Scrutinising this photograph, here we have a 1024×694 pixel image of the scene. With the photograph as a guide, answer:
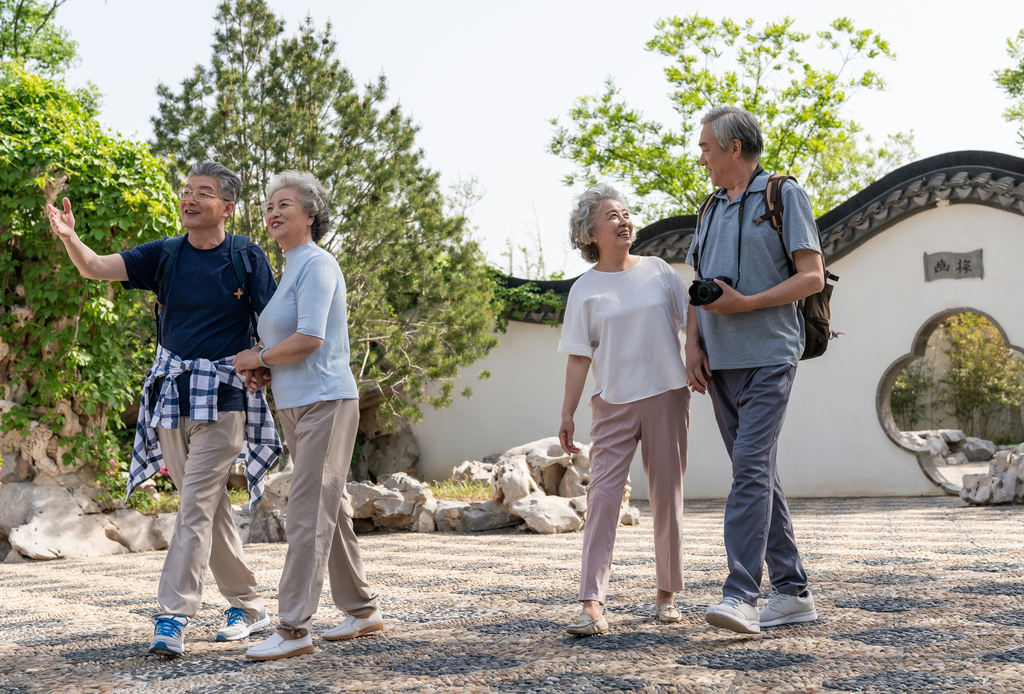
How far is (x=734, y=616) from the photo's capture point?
91.5 inches

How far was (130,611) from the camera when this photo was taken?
11.6 ft

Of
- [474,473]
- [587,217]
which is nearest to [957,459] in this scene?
[474,473]

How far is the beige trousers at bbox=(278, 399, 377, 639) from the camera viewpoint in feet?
8.23

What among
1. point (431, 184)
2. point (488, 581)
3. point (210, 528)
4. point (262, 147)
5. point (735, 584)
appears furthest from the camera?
point (431, 184)

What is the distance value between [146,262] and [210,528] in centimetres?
90

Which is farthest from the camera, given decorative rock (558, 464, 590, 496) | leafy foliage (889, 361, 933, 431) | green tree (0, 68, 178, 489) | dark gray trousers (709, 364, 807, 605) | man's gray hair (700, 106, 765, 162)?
leafy foliage (889, 361, 933, 431)

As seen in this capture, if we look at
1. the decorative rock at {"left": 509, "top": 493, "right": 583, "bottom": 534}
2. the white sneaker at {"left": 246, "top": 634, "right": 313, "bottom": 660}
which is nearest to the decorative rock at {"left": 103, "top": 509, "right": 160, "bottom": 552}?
the decorative rock at {"left": 509, "top": 493, "right": 583, "bottom": 534}

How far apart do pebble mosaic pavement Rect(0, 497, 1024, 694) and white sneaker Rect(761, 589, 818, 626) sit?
34mm

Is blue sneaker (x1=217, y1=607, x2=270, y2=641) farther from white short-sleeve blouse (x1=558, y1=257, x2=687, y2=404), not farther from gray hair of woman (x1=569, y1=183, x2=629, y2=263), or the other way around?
gray hair of woman (x1=569, y1=183, x2=629, y2=263)

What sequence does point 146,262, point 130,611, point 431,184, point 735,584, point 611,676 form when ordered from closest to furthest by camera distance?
point 611,676 → point 735,584 → point 146,262 → point 130,611 → point 431,184

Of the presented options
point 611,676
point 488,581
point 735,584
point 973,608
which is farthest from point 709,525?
point 611,676

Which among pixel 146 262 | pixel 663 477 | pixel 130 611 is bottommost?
pixel 130 611

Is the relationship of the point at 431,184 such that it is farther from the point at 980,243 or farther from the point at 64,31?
the point at 64,31

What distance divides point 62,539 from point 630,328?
4945 mm
